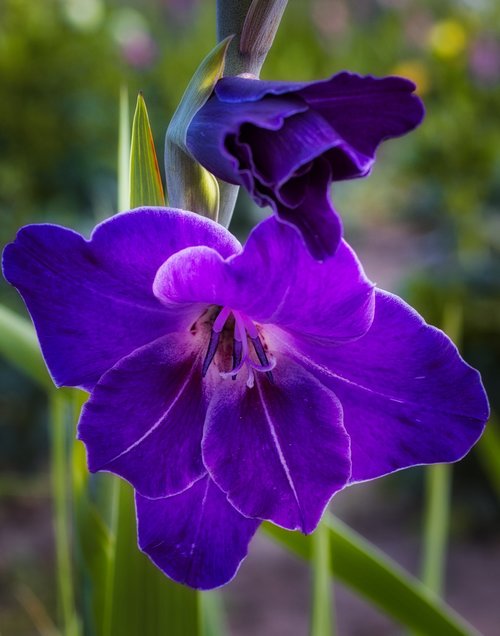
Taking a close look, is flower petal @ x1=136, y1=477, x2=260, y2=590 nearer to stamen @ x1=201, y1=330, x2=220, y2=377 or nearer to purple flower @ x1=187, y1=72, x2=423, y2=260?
stamen @ x1=201, y1=330, x2=220, y2=377

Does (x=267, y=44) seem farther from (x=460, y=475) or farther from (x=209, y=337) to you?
(x=460, y=475)

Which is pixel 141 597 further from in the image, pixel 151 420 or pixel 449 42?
pixel 449 42

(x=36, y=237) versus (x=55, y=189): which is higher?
(x=55, y=189)

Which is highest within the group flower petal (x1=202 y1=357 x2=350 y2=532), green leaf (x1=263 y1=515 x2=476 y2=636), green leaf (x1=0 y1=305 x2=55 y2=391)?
green leaf (x1=0 y1=305 x2=55 y2=391)

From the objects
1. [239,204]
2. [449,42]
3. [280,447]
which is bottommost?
[280,447]

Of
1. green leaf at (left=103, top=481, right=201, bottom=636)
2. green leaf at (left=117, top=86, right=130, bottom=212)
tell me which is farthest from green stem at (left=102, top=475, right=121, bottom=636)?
green leaf at (left=117, top=86, right=130, bottom=212)

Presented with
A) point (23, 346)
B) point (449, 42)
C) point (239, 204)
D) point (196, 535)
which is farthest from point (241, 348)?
point (449, 42)

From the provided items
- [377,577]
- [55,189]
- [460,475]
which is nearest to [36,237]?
[377,577]
